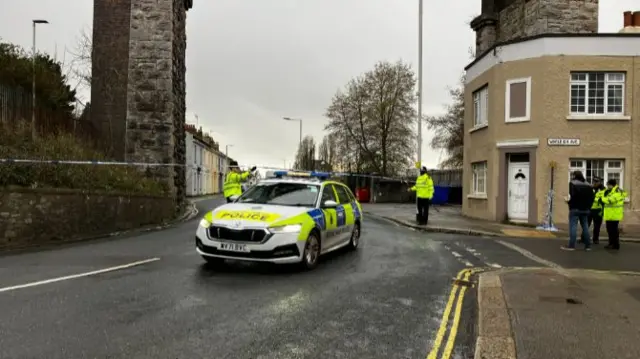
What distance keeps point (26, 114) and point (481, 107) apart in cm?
1693

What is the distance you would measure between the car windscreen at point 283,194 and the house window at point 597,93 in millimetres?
13522

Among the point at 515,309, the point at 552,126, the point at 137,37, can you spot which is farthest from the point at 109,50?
the point at 515,309

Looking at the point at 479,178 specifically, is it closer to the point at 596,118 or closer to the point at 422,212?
the point at 596,118

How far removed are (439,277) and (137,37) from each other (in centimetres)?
1798

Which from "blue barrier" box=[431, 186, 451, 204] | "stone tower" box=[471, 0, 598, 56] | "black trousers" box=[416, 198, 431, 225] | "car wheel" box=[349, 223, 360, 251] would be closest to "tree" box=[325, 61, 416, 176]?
"blue barrier" box=[431, 186, 451, 204]

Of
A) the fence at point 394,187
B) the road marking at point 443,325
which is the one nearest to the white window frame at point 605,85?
the road marking at point 443,325

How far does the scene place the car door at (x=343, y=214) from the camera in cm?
1085

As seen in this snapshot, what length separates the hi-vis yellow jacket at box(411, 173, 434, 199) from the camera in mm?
18656

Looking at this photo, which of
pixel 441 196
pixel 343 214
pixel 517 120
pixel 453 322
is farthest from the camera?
pixel 441 196

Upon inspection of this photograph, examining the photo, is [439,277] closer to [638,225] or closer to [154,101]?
[638,225]

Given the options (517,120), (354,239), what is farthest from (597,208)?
(354,239)

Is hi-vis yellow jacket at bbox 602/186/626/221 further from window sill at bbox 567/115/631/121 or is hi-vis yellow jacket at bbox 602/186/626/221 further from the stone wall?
the stone wall

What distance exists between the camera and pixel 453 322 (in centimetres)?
607

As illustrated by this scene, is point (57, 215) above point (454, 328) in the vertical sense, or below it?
above
